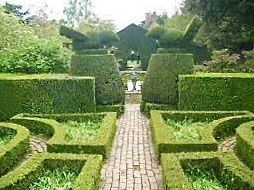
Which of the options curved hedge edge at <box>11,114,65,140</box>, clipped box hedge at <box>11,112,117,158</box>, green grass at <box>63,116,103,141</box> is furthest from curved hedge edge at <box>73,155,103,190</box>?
curved hedge edge at <box>11,114,65,140</box>

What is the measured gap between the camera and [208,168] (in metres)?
6.69

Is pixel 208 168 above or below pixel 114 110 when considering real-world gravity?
below

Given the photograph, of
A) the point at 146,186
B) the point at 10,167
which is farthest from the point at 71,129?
the point at 146,186

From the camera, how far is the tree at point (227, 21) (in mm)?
15617

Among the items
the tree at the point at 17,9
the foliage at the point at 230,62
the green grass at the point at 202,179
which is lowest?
the green grass at the point at 202,179

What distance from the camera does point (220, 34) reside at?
17.4m

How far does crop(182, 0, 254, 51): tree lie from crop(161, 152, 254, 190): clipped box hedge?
9.70m

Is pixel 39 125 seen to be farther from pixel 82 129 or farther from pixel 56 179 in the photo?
pixel 56 179

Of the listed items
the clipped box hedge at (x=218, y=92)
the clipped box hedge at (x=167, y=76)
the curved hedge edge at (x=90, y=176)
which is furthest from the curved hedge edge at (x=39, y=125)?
the clipped box hedge at (x=218, y=92)

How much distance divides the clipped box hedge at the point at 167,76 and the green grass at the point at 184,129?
2215 mm

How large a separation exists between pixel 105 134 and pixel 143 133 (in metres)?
1.86

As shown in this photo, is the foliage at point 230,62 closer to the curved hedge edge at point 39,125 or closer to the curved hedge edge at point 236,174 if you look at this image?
the curved hedge edge at point 39,125

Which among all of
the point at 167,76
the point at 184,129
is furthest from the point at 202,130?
the point at 167,76

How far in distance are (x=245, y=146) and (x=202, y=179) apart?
1.33 m
